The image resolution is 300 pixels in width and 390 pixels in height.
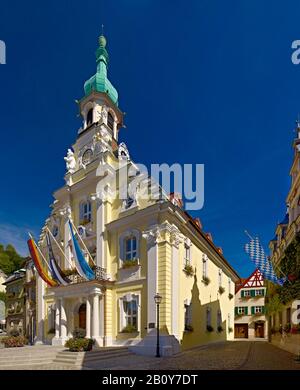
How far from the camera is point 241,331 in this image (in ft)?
136

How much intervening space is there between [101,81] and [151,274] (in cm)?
1720

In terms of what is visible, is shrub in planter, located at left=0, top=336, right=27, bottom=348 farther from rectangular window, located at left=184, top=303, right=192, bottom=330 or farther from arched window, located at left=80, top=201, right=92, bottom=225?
rectangular window, located at left=184, top=303, right=192, bottom=330

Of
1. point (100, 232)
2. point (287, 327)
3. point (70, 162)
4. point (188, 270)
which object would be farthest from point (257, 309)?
point (70, 162)

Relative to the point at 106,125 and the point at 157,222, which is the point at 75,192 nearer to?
the point at 106,125

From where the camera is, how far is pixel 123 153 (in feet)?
79.3

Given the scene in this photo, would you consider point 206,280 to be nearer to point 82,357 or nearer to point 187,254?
point 187,254

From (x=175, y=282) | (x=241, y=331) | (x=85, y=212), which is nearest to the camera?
(x=175, y=282)

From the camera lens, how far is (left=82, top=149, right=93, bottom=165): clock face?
78.7 ft

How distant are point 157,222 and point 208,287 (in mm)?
9231

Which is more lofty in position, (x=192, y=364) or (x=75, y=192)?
(x=75, y=192)

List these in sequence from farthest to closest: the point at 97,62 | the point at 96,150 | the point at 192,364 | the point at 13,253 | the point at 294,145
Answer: the point at 13,253 → the point at 97,62 → the point at 96,150 → the point at 294,145 → the point at 192,364

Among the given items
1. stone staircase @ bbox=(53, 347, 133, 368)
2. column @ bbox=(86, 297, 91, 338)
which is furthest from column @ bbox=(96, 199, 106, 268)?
stone staircase @ bbox=(53, 347, 133, 368)
